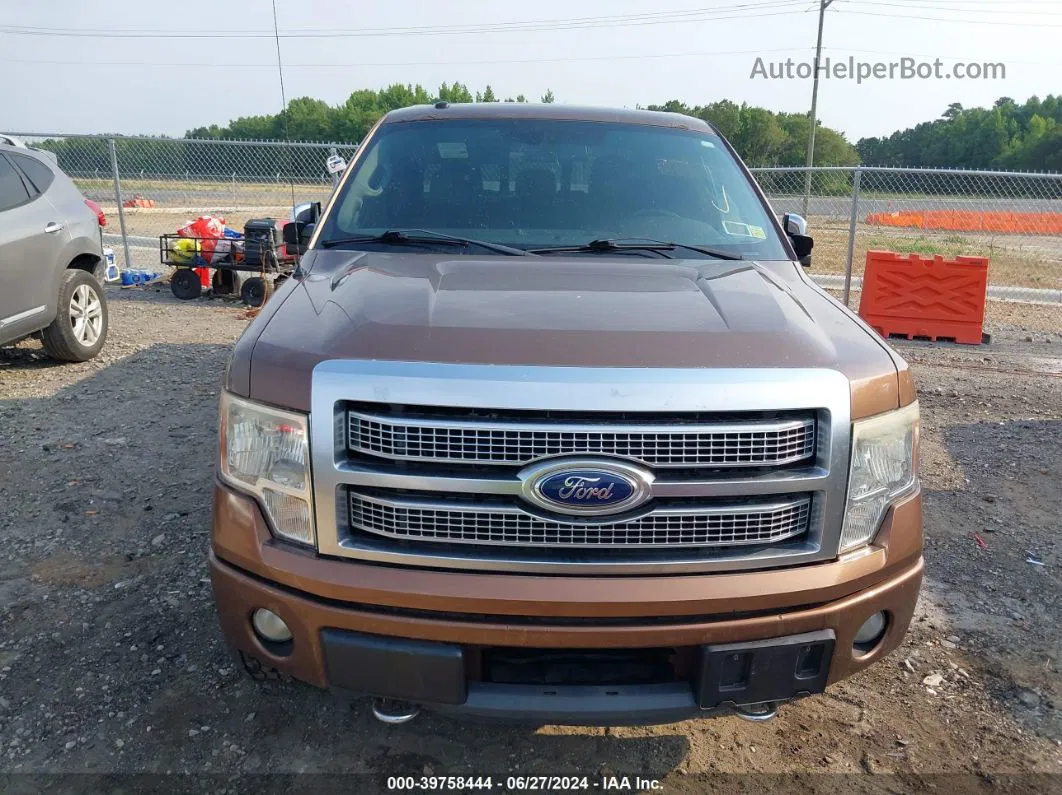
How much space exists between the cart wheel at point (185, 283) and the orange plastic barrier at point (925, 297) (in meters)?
8.46

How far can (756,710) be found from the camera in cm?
213

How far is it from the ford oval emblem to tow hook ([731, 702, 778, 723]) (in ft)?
2.19

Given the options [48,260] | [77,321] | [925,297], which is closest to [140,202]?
[77,321]

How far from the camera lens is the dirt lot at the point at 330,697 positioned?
8.27 feet

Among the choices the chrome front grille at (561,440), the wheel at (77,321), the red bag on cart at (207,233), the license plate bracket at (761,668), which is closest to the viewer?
the chrome front grille at (561,440)

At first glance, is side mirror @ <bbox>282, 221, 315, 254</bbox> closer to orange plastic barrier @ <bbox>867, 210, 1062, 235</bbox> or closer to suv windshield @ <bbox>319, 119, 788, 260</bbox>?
suv windshield @ <bbox>319, 119, 788, 260</bbox>

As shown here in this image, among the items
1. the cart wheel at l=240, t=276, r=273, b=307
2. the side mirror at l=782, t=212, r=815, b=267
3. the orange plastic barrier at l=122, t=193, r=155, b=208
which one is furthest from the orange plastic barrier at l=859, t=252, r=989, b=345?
the orange plastic barrier at l=122, t=193, r=155, b=208

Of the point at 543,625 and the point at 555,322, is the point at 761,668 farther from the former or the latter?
the point at 555,322

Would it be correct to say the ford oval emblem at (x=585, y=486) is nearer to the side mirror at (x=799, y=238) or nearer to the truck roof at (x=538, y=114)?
the side mirror at (x=799, y=238)

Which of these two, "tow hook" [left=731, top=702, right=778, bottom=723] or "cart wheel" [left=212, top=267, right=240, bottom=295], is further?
"cart wheel" [left=212, top=267, right=240, bottom=295]

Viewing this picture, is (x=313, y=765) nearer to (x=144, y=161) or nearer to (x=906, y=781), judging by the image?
(x=906, y=781)

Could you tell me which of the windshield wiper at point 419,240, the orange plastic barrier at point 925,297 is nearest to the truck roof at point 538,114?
the windshield wiper at point 419,240

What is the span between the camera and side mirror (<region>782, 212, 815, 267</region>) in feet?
12.1

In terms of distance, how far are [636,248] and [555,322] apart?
3.29 ft
